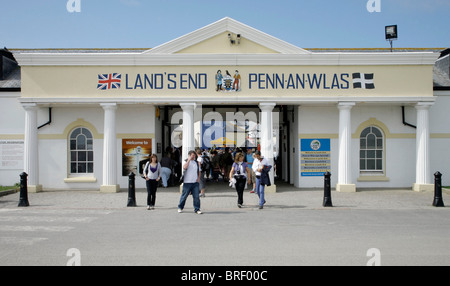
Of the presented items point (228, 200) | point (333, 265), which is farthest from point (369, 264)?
point (228, 200)

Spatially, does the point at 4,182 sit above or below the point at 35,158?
below

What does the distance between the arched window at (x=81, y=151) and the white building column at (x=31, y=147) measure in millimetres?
1560

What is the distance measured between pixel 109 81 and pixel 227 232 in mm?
9780

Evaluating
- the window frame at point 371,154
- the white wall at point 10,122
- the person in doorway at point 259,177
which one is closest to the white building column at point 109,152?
the white wall at point 10,122

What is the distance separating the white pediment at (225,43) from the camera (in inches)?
615

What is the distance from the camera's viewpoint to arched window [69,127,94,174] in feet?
56.7

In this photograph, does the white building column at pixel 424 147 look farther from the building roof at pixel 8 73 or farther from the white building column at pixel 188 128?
the building roof at pixel 8 73

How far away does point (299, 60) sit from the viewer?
1577 cm

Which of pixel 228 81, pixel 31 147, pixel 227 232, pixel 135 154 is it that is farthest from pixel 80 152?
pixel 227 232

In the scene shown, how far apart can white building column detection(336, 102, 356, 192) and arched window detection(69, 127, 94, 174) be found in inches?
415
